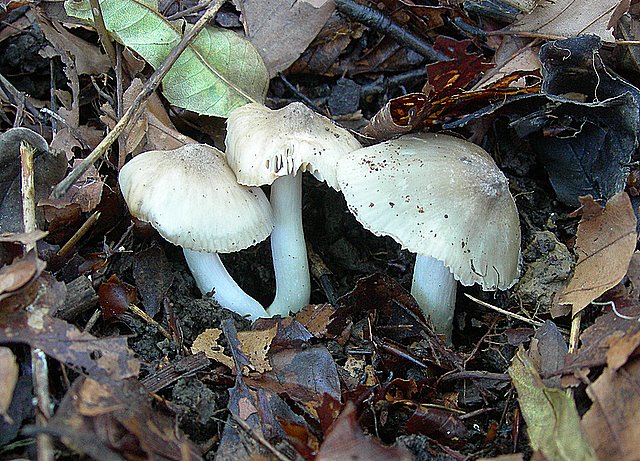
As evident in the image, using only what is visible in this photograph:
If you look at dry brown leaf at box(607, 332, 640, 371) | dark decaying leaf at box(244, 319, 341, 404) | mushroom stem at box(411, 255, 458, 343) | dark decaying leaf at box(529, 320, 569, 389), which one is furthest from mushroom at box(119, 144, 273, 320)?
dry brown leaf at box(607, 332, 640, 371)

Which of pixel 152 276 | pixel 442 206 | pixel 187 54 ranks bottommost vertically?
pixel 152 276

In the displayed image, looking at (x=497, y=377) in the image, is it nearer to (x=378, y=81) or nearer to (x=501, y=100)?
(x=501, y=100)

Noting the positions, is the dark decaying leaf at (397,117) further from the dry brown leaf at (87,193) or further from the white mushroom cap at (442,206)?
the dry brown leaf at (87,193)

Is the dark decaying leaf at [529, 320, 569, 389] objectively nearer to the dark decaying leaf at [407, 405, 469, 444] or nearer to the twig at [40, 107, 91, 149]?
the dark decaying leaf at [407, 405, 469, 444]

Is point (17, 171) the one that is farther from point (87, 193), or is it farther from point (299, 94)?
point (299, 94)

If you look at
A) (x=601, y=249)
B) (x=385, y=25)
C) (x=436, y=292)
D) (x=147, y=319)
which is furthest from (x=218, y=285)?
(x=385, y=25)

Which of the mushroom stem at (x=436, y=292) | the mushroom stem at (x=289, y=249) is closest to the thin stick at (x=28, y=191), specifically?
the mushroom stem at (x=289, y=249)
